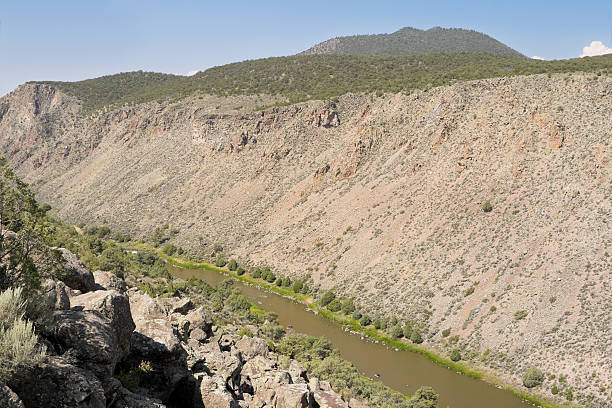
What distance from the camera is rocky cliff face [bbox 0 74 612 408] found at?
39812mm

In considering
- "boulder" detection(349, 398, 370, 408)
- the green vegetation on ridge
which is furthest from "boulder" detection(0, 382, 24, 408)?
the green vegetation on ridge

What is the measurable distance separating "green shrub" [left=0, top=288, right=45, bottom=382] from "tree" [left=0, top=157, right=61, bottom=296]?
5.08 feet

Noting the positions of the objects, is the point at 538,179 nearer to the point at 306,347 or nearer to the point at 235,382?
the point at 306,347

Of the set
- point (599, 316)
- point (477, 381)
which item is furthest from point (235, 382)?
point (599, 316)

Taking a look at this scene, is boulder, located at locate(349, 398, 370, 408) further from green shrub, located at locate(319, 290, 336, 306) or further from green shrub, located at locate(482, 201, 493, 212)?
green shrub, located at locate(482, 201, 493, 212)

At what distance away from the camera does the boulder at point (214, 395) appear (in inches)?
536

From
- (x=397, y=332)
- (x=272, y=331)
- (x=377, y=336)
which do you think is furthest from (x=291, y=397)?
(x=377, y=336)

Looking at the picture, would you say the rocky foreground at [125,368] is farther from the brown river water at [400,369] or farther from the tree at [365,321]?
the tree at [365,321]

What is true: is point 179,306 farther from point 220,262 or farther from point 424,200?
point 220,262

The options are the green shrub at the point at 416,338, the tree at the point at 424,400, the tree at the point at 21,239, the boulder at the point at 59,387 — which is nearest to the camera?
the boulder at the point at 59,387

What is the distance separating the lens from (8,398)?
7.75 m

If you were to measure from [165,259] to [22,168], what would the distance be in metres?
88.8

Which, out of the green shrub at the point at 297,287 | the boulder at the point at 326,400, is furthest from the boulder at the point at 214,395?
the green shrub at the point at 297,287

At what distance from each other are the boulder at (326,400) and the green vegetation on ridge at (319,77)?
7064 cm
